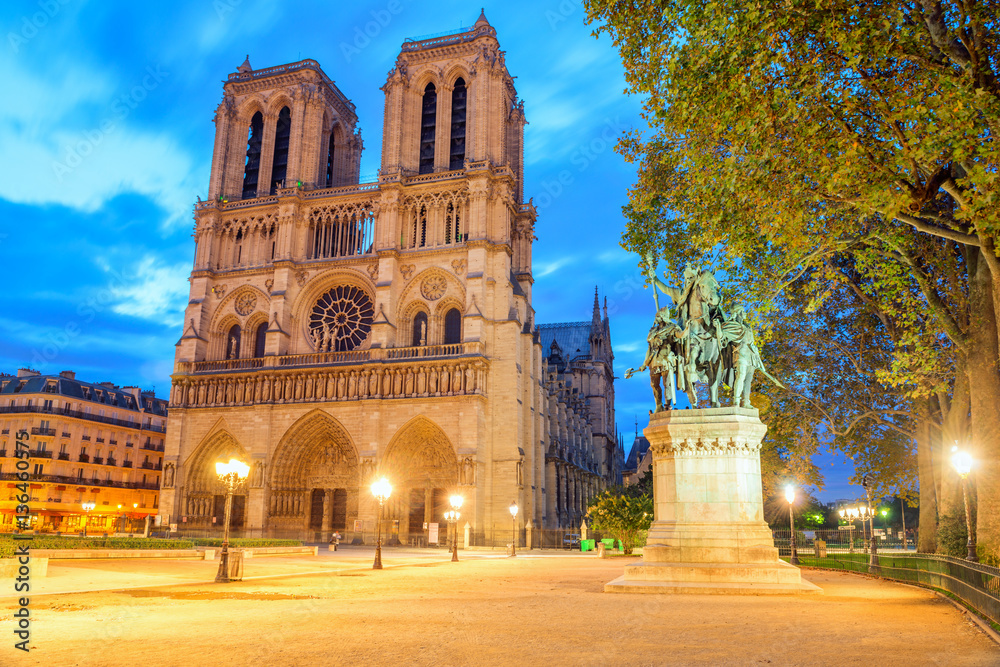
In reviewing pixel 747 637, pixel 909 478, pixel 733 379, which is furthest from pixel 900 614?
pixel 909 478

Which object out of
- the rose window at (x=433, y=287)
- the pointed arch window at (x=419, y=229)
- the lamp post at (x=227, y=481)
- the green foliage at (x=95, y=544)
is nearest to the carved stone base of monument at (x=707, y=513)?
the lamp post at (x=227, y=481)

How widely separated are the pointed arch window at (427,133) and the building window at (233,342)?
49.4ft

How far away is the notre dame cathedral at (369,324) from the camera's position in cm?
3922

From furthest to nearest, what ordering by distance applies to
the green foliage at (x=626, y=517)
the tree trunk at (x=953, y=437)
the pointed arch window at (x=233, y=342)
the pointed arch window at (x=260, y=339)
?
the pointed arch window at (x=233, y=342), the pointed arch window at (x=260, y=339), the green foliage at (x=626, y=517), the tree trunk at (x=953, y=437)

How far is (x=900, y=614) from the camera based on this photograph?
9.53 meters

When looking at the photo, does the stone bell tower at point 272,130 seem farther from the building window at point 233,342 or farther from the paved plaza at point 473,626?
the paved plaza at point 473,626

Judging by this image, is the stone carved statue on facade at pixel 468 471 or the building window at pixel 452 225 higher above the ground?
the building window at pixel 452 225

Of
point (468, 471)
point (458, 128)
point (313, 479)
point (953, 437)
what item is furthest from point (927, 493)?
point (458, 128)

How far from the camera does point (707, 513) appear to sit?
41.1 ft

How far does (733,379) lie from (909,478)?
51.8 feet

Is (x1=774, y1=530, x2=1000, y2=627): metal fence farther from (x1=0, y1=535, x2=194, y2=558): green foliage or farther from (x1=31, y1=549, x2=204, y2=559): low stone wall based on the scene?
(x1=0, y1=535, x2=194, y2=558): green foliage

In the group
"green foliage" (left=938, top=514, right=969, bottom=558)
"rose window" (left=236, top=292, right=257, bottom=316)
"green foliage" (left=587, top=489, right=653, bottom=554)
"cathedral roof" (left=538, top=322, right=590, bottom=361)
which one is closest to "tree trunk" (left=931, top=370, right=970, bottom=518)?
"green foliage" (left=938, top=514, right=969, bottom=558)

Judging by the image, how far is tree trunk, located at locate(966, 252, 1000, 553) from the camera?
38.0 ft

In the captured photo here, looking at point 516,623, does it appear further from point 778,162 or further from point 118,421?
point 118,421
